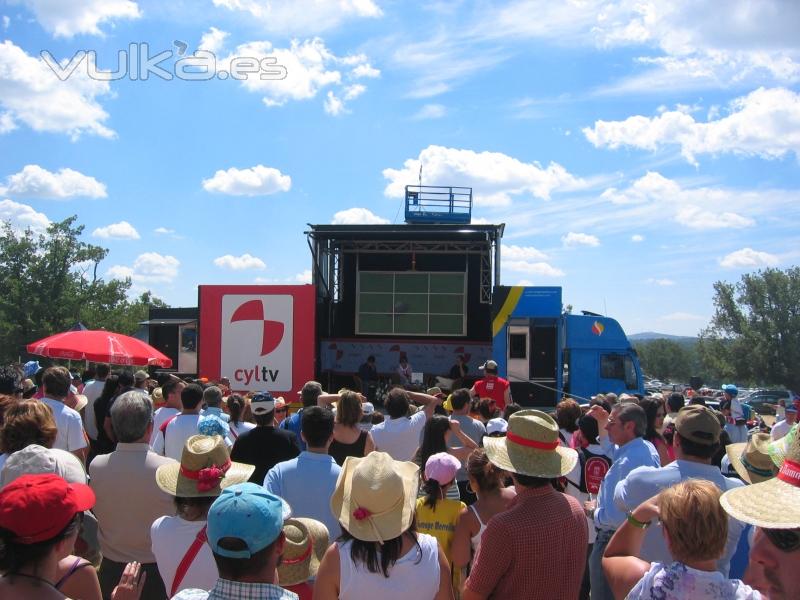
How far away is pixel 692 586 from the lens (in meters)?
A: 1.89

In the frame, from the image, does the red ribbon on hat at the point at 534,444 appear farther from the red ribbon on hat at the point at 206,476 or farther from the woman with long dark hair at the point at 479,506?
the red ribbon on hat at the point at 206,476

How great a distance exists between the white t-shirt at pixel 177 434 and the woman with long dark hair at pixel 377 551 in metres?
2.67

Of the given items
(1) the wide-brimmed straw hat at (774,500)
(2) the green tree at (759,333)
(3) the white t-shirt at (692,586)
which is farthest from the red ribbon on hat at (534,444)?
(2) the green tree at (759,333)

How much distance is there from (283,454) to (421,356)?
49.5 feet

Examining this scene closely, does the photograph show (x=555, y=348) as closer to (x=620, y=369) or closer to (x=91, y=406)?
(x=620, y=369)

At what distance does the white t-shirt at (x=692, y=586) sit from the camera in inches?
74.1

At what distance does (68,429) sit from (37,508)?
3.07 m

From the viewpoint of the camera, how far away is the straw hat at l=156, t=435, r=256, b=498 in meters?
2.70

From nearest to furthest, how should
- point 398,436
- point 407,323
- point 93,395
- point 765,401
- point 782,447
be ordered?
point 782,447 → point 398,436 → point 93,395 → point 407,323 → point 765,401

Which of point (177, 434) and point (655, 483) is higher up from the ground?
point (655, 483)

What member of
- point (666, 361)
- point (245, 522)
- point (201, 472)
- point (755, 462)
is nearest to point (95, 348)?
point (201, 472)

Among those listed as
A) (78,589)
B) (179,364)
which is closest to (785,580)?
(78,589)

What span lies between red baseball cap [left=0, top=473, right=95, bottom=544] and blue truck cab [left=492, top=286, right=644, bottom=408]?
12.8m

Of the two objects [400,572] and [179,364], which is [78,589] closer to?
[400,572]
